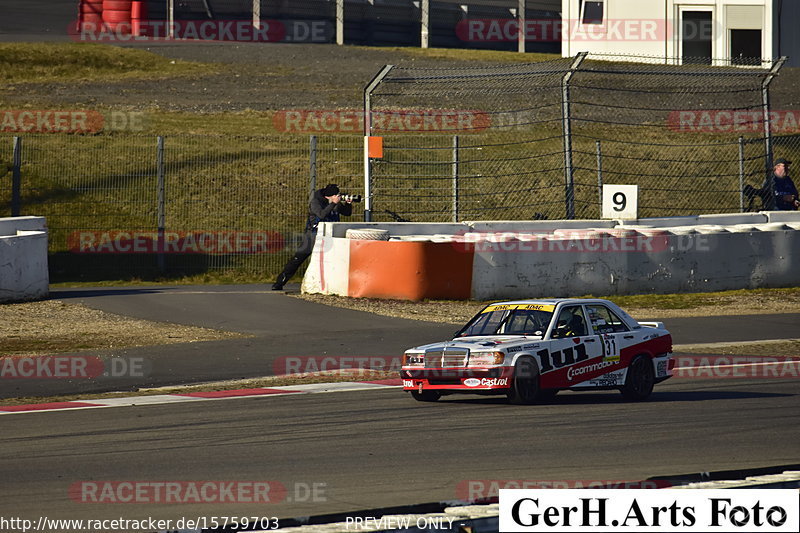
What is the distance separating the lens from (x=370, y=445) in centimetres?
992

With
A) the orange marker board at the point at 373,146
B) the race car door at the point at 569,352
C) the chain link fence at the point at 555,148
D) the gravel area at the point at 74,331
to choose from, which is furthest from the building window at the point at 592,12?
the race car door at the point at 569,352

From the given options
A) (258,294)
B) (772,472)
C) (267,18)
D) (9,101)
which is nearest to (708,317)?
(258,294)

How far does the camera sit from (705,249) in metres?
21.9

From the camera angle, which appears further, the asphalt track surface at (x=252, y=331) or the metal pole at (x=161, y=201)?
the metal pole at (x=161, y=201)

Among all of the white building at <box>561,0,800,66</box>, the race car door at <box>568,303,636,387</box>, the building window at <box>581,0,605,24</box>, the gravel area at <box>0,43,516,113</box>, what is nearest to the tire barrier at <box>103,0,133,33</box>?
the gravel area at <box>0,43,516,113</box>

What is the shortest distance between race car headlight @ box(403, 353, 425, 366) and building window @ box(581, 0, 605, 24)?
38.4 meters

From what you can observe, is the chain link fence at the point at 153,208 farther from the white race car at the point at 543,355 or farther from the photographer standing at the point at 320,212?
the white race car at the point at 543,355

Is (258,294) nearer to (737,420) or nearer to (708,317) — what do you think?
(708,317)

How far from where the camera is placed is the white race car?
12031 millimetres

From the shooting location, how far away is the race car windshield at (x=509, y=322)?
12727mm

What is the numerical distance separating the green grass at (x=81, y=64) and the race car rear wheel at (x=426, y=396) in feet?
103

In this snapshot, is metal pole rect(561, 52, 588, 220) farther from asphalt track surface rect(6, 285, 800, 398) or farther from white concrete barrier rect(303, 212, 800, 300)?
asphalt track surface rect(6, 285, 800, 398)

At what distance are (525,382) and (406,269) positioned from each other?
8.14 metres

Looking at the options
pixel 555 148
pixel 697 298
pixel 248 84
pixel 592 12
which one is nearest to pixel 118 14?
pixel 248 84
